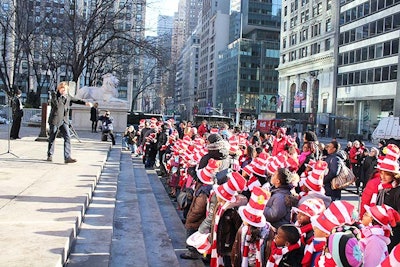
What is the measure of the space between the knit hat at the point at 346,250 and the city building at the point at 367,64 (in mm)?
50945

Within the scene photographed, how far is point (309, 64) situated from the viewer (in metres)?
72.4

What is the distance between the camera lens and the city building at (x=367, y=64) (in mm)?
51594

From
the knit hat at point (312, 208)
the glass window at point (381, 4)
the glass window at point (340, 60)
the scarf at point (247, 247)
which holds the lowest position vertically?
the scarf at point (247, 247)

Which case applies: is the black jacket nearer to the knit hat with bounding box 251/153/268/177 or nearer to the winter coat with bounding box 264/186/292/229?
the knit hat with bounding box 251/153/268/177

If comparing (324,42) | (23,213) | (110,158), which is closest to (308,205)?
(23,213)

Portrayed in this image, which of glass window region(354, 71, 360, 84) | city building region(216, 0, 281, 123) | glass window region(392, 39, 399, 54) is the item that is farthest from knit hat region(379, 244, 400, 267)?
city building region(216, 0, 281, 123)

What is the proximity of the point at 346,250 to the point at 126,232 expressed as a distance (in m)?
3.85

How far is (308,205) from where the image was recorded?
14.0ft

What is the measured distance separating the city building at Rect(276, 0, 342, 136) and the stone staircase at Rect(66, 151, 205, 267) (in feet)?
159

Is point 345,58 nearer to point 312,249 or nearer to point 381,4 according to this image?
point 381,4

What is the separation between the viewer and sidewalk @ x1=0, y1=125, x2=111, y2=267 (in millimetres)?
4090

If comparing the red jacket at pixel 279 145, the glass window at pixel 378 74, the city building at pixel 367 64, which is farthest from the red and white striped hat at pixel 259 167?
the glass window at pixel 378 74

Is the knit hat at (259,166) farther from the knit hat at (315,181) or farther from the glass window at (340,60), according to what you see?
the glass window at (340,60)

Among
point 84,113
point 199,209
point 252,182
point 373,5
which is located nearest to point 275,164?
point 252,182
